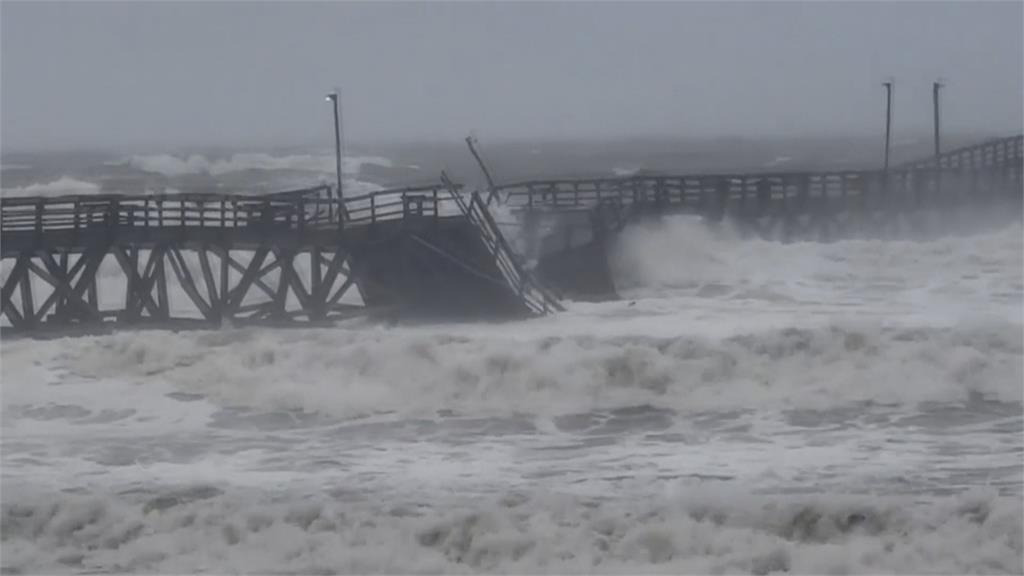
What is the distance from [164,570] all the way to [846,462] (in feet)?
23.2

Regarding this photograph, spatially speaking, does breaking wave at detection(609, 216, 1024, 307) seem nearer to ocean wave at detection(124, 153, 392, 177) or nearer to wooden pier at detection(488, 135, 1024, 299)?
wooden pier at detection(488, 135, 1024, 299)

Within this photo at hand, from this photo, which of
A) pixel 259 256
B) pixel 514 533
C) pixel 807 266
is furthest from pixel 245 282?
pixel 514 533

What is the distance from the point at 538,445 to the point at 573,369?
3.80 metres

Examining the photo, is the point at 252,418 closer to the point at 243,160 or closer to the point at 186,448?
the point at 186,448

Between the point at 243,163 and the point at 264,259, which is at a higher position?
the point at 243,163

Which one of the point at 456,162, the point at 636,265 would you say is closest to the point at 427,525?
the point at 636,265

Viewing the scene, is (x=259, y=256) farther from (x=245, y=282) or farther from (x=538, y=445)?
(x=538, y=445)

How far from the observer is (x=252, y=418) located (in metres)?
20.3

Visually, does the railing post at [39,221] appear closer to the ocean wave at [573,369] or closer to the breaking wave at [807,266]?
the ocean wave at [573,369]

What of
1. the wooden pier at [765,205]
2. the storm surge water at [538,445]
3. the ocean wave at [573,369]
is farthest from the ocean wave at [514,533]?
the wooden pier at [765,205]

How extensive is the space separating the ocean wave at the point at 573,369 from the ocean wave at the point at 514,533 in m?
5.32

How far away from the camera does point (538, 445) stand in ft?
60.7

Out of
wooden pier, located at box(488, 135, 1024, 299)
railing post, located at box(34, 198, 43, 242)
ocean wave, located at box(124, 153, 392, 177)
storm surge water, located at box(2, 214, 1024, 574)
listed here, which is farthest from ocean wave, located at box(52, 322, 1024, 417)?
Answer: ocean wave, located at box(124, 153, 392, 177)

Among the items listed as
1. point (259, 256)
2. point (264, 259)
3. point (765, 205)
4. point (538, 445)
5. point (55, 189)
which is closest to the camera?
point (538, 445)
